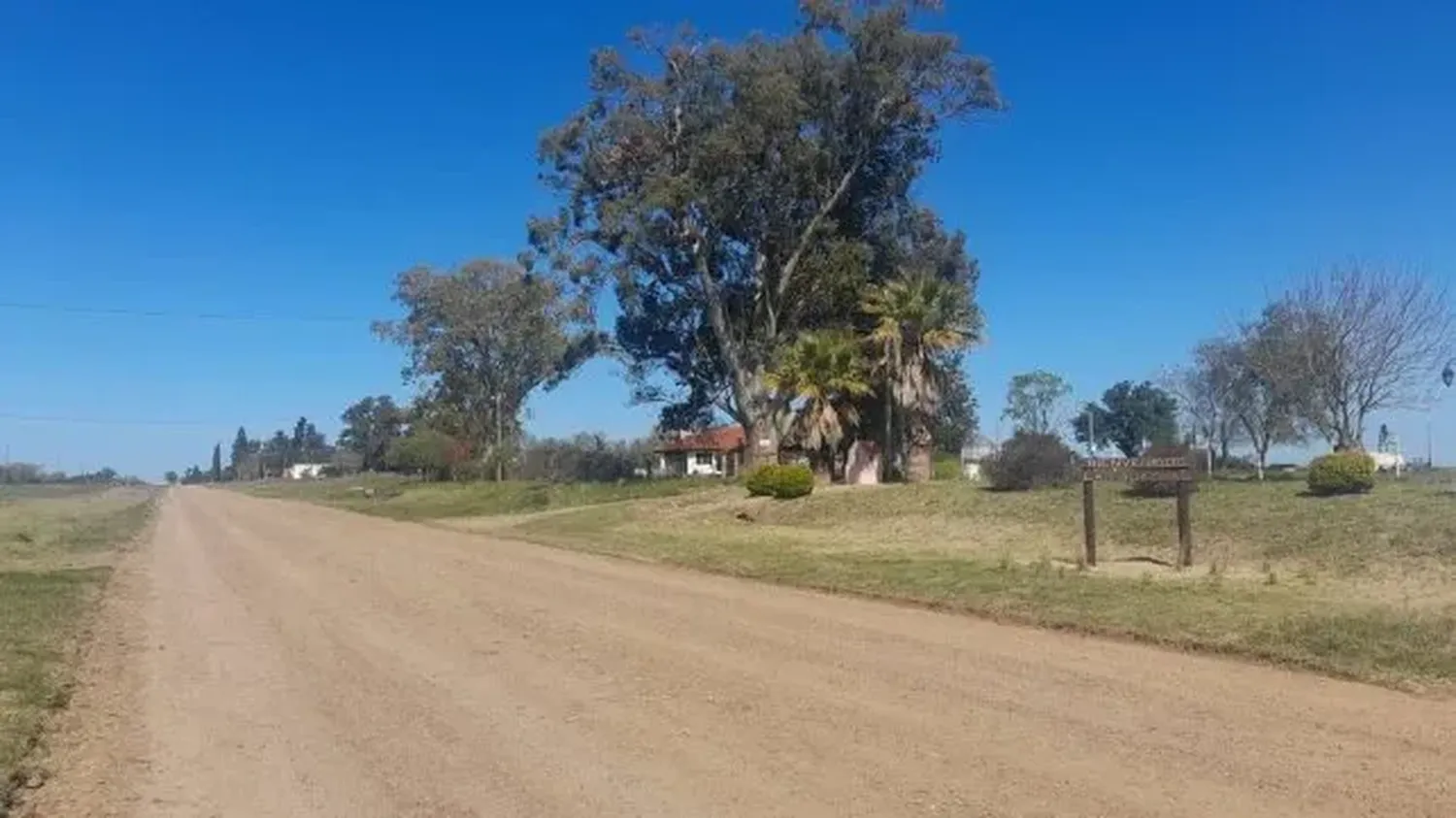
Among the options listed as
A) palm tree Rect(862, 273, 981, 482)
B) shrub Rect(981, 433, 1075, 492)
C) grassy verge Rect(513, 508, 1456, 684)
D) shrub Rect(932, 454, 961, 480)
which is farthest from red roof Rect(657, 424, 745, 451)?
grassy verge Rect(513, 508, 1456, 684)

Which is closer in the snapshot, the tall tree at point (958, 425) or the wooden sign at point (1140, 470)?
the wooden sign at point (1140, 470)

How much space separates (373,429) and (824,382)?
12567 centimetres

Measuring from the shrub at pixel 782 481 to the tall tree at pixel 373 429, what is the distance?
73.8 meters

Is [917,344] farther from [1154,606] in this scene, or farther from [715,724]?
[715,724]

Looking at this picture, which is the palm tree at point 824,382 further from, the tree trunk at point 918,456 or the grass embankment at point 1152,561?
the grass embankment at point 1152,561

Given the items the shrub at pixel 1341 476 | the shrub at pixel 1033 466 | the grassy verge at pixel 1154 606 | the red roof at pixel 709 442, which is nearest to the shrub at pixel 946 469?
the shrub at pixel 1033 466

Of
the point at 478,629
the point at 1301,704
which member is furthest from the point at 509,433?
the point at 1301,704

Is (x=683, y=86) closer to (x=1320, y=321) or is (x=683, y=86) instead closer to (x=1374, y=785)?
(x=1320, y=321)

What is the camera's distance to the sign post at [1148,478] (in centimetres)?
1945

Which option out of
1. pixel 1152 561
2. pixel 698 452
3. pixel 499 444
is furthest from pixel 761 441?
pixel 698 452

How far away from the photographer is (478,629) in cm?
1441

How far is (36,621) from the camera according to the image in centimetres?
1609

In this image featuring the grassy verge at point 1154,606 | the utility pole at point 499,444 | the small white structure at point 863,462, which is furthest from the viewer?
the utility pole at point 499,444

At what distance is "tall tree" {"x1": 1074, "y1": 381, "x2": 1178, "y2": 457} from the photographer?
10938 cm
